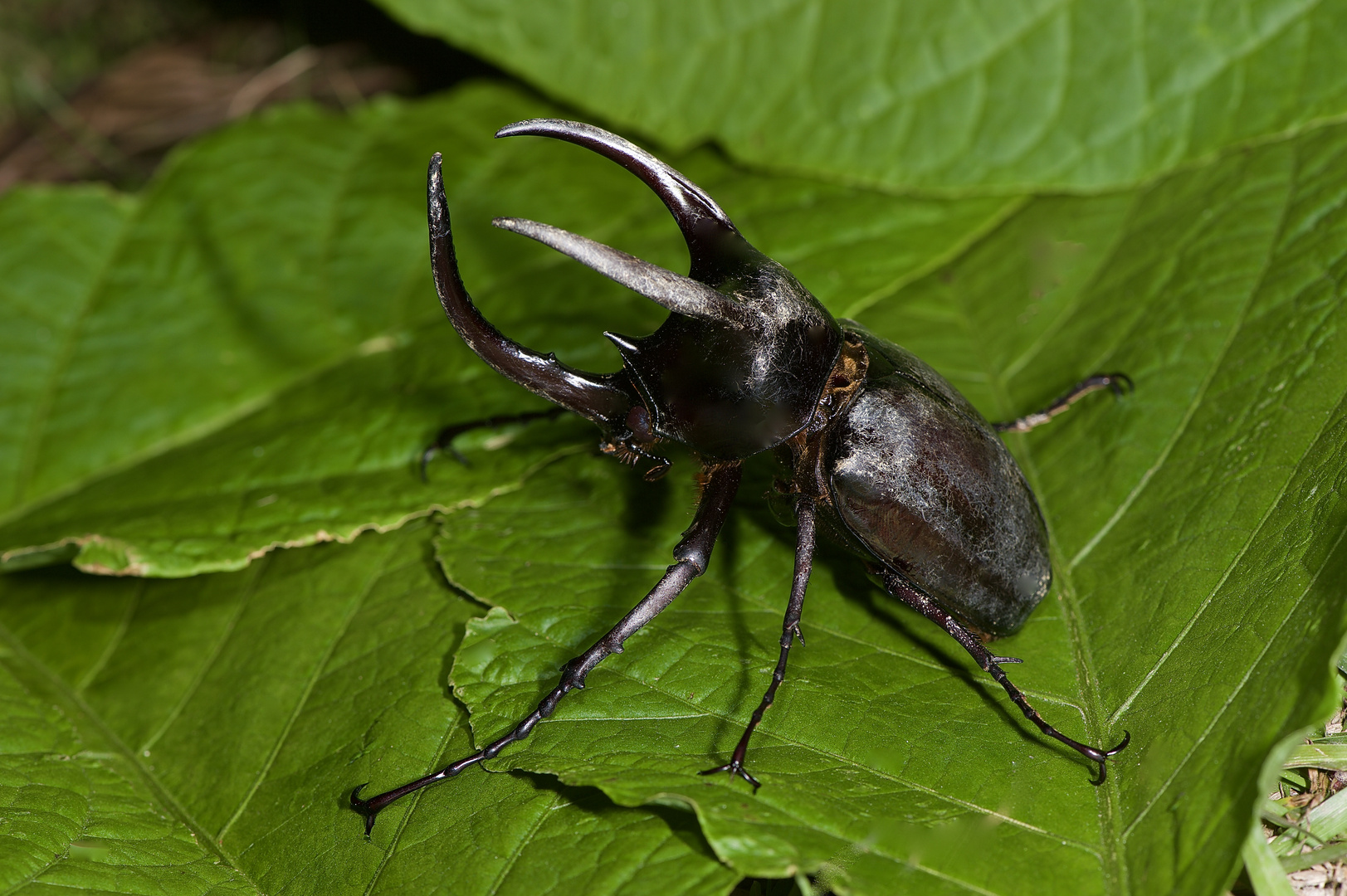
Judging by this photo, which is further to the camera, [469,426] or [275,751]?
[469,426]

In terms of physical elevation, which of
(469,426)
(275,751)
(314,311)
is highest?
(469,426)

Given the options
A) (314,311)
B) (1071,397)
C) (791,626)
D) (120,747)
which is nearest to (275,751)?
(120,747)

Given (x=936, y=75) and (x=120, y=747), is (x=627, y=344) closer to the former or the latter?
(x=120, y=747)

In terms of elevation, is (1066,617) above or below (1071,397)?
below

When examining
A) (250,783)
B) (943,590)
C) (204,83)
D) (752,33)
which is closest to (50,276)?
(204,83)

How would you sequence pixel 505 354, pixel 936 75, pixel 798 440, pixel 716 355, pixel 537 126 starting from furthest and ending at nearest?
pixel 936 75
pixel 798 440
pixel 716 355
pixel 505 354
pixel 537 126

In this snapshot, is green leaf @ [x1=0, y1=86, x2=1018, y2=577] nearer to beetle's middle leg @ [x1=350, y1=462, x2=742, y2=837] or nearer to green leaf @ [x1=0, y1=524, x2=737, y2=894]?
green leaf @ [x1=0, y1=524, x2=737, y2=894]

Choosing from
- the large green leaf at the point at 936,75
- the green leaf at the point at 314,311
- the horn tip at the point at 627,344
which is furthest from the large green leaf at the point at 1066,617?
the horn tip at the point at 627,344
